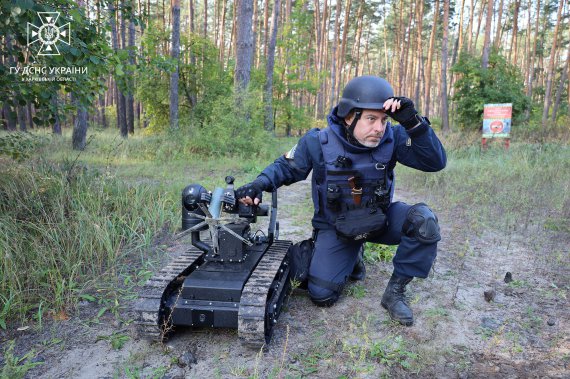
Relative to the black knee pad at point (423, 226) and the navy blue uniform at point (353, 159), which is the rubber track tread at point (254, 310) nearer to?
the navy blue uniform at point (353, 159)

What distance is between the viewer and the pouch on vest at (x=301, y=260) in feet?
11.1

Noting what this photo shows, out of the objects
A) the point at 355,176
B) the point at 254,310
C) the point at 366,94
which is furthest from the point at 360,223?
the point at 254,310

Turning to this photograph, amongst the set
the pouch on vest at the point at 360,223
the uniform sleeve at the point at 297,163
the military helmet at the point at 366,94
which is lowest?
the pouch on vest at the point at 360,223

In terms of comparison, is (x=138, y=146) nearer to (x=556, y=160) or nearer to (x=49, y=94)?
(x=49, y=94)

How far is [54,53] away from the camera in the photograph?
142 inches

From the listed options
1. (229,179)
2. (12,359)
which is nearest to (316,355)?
(229,179)

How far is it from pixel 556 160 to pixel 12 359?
10.7m

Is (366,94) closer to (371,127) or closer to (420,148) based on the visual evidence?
(371,127)

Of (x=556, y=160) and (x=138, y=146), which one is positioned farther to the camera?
(x=138, y=146)

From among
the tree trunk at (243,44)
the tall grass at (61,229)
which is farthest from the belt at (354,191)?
the tree trunk at (243,44)

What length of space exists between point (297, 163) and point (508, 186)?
5.70 meters

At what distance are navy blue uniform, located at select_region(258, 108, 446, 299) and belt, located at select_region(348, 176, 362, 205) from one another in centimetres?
20

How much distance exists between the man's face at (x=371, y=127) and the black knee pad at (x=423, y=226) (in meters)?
0.63

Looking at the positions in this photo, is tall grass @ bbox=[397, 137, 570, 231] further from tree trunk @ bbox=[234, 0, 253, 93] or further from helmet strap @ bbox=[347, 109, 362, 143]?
tree trunk @ bbox=[234, 0, 253, 93]
